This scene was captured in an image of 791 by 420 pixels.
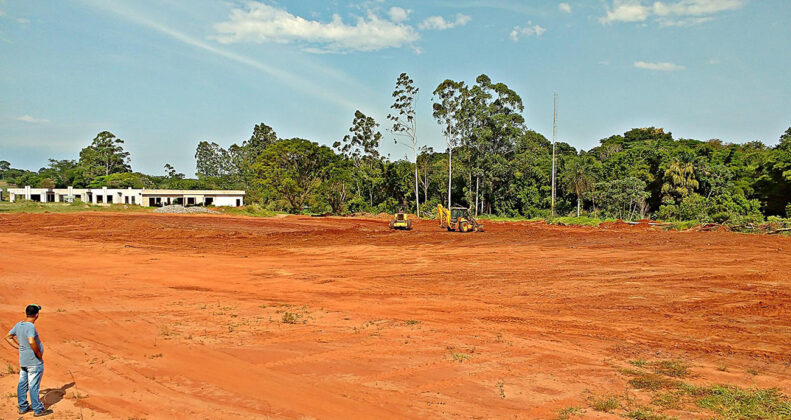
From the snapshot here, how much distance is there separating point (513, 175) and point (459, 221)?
23.1 meters

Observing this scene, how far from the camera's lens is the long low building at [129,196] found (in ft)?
249

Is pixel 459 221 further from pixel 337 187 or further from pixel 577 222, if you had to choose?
pixel 337 187

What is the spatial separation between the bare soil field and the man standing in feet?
1.07

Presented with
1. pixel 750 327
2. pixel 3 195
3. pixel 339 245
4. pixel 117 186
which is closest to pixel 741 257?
pixel 750 327

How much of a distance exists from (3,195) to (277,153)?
5479 cm

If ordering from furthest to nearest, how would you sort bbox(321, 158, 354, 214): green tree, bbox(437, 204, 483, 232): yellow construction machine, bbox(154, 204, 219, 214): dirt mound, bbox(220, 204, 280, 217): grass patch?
bbox(321, 158, 354, 214): green tree → bbox(154, 204, 219, 214): dirt mound → bbox(220, 204, 280, 217): grass patch → bbox(437, 204, 483, 232): yellow construction machine

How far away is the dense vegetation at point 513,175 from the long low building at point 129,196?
8.78 meters

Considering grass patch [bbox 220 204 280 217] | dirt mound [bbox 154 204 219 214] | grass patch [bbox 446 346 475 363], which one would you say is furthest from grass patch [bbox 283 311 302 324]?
dirt mound [bbox 154 204 219 214]

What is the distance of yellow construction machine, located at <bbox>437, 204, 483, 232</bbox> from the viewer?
3278cm

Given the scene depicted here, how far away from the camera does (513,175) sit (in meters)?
54.1

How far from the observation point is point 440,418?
20.6 ft

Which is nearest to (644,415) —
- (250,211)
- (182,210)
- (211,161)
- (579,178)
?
(579,178)

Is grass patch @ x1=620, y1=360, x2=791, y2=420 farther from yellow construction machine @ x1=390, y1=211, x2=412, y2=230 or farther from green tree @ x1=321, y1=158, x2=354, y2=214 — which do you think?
green tree @ x1=321, y1=158, x2=354, y2=214

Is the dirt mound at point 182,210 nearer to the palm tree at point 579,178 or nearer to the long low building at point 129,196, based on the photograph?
the long low building at point 129,196
